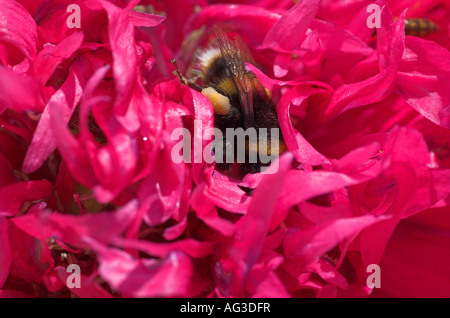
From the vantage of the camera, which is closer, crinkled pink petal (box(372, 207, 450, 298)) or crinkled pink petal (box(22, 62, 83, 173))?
crinkled pink petal (box(22, 62, 83, 173))

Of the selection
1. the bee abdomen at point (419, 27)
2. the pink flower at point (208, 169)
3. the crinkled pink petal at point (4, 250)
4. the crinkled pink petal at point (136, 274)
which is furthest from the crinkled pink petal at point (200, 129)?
the bee abdomen at point (419, 27)

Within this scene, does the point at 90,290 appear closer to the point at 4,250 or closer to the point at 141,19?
the point at 4,250

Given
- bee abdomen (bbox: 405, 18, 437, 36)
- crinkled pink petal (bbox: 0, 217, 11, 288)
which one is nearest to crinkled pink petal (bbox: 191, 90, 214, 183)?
crinkled pink petal (bbox: 0, 217, 11, 288)

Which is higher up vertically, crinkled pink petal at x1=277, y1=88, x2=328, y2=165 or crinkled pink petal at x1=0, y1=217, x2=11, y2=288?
crinkled pink petal at x1=277, y1=88, x2=328, y2=165

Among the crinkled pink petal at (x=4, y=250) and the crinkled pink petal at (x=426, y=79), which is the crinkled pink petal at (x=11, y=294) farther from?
the crinkled pink petal at (x=426, y=79)

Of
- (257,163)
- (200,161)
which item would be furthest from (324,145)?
(200,161)

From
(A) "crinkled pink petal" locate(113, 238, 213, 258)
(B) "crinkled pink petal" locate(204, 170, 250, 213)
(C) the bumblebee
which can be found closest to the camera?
(A) "crinkled pink petal" locate(113, 238, 213, 258)

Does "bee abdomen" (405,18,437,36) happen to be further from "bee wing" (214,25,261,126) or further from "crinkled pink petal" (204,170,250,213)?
"crinkled pink petal" (204,170,250,213)
